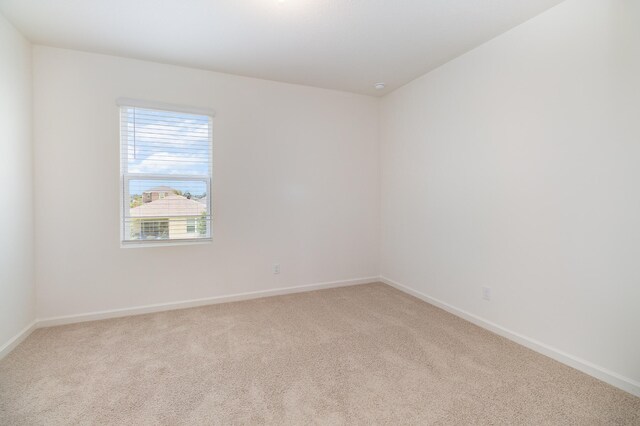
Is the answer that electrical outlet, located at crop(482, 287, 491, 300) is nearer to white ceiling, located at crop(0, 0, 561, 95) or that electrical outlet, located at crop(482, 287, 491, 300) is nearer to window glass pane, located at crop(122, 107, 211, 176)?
white ceiling, located at crop(0, 0, 561, 95)

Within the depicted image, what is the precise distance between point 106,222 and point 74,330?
1005mm

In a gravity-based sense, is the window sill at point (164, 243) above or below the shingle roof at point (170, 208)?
below

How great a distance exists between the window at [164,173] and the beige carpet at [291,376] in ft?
3.07

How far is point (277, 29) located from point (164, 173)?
6.01 feet

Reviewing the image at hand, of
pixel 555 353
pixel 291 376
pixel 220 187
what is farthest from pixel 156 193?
pixel 555 353

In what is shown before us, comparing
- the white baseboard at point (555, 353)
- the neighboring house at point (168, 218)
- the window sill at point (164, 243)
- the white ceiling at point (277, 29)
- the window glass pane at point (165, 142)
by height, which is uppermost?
the white ceiling at point (277, 29)

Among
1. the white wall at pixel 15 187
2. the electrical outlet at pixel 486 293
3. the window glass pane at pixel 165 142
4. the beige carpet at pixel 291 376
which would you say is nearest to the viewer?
the beige carpet at pixel 291 376

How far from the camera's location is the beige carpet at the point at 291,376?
170cm

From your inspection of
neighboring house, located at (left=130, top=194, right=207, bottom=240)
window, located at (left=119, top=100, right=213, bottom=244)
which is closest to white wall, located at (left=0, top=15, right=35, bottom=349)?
window, located at (left=119, top=100, right=213, bottom=244)

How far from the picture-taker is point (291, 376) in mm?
2061

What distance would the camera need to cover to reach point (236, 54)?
9.73 ft

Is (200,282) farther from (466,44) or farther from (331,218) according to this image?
(466,44)

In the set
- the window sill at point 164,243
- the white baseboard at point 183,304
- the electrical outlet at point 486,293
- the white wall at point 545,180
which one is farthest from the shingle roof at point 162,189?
the electrical outlet at point 486,293

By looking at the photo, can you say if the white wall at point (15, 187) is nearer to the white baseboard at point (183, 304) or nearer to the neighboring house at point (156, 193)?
the white baseboard at point (183, 304)
